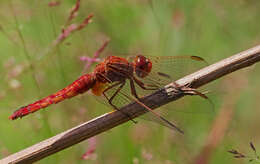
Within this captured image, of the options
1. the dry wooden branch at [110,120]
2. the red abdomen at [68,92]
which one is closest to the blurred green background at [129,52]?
the red abdomen at [68,92]

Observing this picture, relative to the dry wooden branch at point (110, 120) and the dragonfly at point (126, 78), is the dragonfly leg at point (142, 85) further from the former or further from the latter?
the dry wooden branch at point (110, 120)

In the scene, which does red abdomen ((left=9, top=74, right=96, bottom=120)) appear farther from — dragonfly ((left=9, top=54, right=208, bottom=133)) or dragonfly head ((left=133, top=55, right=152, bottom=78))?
dragonfly head ((left=133, top=55, right=152, bottom=78))

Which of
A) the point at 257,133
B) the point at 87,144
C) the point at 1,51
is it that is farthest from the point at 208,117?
the point at 1,51

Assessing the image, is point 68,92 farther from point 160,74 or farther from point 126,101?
point 160,74

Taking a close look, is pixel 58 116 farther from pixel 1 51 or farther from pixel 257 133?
pixel 257 133

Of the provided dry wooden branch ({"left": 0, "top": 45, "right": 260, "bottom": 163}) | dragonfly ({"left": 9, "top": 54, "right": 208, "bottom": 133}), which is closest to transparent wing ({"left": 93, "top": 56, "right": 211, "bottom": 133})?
dragonfly ({"left": 9, "top": 54, "right": 208, "bottom": 133})

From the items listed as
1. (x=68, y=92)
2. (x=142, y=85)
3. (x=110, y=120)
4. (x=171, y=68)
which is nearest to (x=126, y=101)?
(x=142, y=85)

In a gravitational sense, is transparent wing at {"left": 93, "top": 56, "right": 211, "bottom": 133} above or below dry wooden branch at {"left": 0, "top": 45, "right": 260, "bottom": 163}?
above
